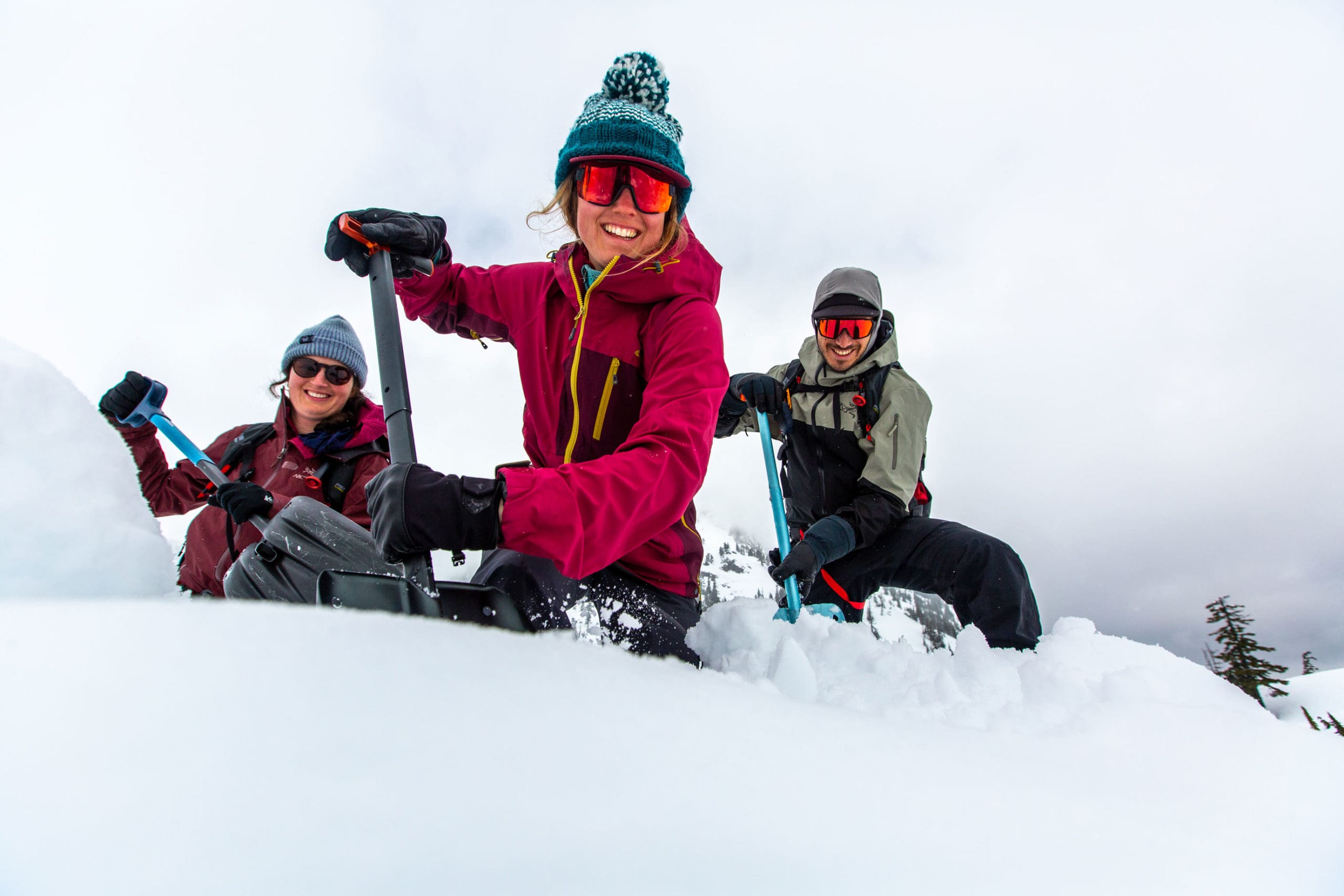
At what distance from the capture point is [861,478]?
164 inches

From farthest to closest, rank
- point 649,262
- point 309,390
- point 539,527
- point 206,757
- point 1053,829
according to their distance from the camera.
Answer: point 309,390, point 649,262, point 539,527, point 1053,829, point 206,757

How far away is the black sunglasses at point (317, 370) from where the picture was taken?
3711 millimetres

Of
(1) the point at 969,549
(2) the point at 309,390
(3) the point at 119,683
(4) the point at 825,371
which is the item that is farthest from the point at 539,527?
(4) the point at 825,371

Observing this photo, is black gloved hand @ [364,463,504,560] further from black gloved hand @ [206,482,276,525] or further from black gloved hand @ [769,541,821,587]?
black gloved hand @ [769,541,821,587]

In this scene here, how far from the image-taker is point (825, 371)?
452 cm

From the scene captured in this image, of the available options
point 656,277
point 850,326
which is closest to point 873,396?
point 850,326

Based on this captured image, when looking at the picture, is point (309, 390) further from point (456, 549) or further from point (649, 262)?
point (456, 549)

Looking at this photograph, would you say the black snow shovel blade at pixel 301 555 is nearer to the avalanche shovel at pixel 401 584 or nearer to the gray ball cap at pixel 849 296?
the avalanche shovel at pixel 401 584

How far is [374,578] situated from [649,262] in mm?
1407

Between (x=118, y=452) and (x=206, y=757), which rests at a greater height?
(x=118, y=452)

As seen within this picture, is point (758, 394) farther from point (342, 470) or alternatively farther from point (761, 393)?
point (342, 470)

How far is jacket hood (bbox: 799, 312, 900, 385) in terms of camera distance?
14.4ft

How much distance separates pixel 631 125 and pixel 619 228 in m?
0.37

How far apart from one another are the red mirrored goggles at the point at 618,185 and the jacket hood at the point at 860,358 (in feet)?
7.88
